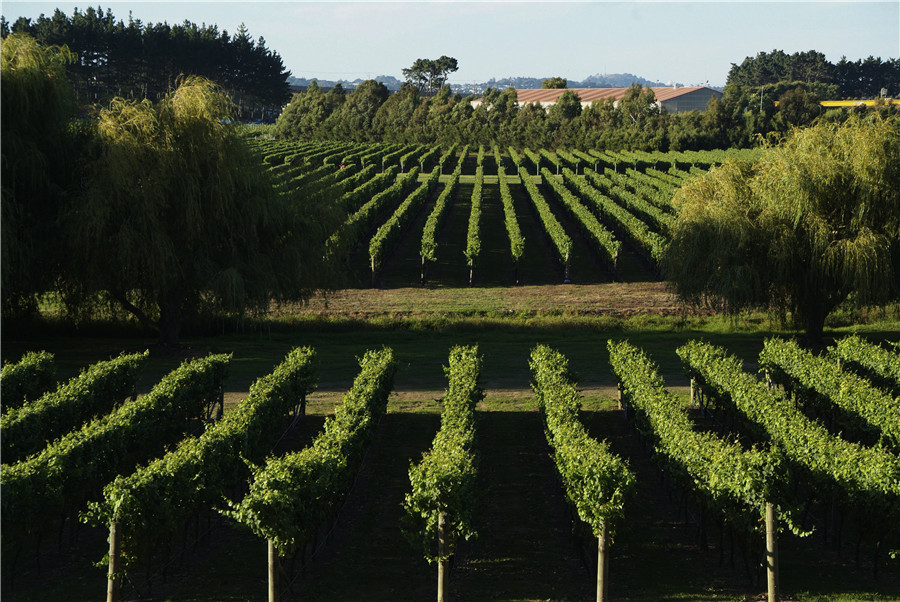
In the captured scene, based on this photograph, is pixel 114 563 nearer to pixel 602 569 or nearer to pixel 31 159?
pixel 602 569

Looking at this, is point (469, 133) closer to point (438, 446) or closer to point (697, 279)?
point (697, 279)

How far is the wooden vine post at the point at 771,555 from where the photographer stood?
41.4 feet

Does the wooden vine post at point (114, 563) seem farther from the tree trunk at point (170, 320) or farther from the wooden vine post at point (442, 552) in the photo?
the tree trunk at point (170, 320)

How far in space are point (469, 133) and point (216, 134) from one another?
350ft

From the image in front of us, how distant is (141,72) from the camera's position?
115m

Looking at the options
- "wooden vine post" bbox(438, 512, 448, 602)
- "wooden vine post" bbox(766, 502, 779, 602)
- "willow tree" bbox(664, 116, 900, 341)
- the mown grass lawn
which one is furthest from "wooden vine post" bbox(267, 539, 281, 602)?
"willow tree" bbox(664, 116, 900, 341)

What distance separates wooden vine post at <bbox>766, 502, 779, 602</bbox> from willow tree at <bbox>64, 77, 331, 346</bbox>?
1785 cm

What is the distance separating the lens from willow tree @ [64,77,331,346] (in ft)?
84.5

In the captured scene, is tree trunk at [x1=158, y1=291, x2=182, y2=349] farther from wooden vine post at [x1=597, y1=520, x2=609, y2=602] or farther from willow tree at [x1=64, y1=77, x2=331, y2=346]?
wooden vine post at [x1=597, y1=520, x2=609, y2=602]

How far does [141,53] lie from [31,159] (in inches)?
3704

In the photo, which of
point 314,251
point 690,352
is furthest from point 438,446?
point 314,251

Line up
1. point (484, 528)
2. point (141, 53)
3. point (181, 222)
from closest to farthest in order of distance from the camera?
1. point (484, 528)
2. point (181, 222)
3. point (141, 53)

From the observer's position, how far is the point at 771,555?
12.7m

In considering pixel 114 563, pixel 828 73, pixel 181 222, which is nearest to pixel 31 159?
pixel 181 222
